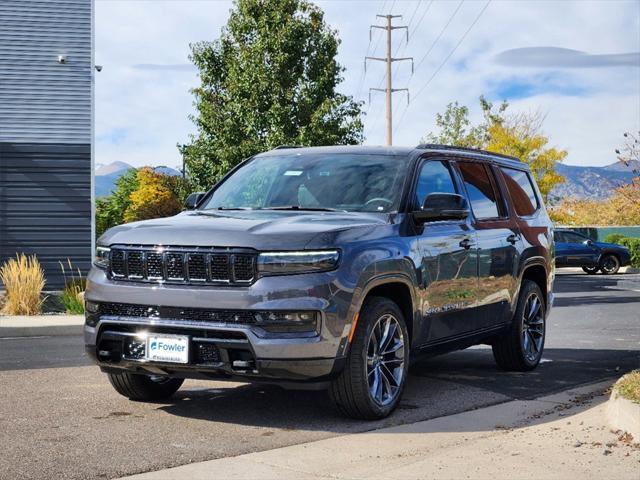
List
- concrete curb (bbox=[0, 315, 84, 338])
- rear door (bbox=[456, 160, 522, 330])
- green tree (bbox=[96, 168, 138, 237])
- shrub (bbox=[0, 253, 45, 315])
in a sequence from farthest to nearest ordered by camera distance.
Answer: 1. green tree (bbox=[96, 168, 138, 237])
2. shrub (bbox=[0, 253, 45, 315])
3. concrete curb (bbox=[0, 315, 84, 338])
4. rear door (bbox=[456, 160, 522, 330])

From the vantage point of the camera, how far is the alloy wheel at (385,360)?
23.4 feet

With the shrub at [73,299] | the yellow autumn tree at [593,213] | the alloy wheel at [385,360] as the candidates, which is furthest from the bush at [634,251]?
the alloy wheel at [385,360]

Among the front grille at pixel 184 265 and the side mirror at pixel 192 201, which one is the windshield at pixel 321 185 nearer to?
the side mirror at pixel 192 201

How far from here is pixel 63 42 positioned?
906 inches

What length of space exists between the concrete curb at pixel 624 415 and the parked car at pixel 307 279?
59.8 inches

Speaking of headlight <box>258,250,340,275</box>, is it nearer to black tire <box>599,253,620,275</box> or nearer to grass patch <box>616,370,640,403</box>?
grass patch <box>616,370,640,403</box>

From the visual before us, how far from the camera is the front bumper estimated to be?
21.3 ft

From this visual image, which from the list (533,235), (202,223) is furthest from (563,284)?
(202,223)

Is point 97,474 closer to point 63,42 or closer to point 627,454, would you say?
point 627,454

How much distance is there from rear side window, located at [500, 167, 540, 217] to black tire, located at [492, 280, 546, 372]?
757mm

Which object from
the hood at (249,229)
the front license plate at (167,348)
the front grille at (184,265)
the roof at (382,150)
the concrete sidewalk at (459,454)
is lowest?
the concrete sidewalk at (459,454)

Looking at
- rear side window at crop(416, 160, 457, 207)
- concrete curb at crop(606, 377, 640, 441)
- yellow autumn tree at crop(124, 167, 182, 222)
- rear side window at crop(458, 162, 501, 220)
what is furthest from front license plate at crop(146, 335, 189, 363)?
yellow autumn tree at crop(124, 167, 182, 222)

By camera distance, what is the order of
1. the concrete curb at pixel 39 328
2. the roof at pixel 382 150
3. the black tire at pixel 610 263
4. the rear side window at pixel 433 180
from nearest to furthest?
the rear side window at pixel 433 180
the roof at pixel 382 150
the concrete curb at pixel 39 328
the black tire at pixel 610 263

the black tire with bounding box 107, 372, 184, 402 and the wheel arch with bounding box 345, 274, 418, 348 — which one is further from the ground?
the wheel arch with bounding box 345, 274, 418, 348
